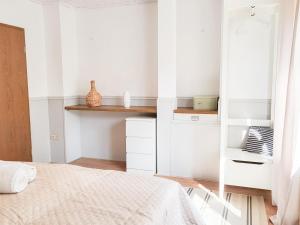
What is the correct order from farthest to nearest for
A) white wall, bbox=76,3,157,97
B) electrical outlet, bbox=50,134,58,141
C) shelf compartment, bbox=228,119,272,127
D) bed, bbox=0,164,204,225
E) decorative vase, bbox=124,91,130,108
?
electrical outlet, bbox=50,134,58,141, white wall, bbox=76,3,157,97, decorative vase, bbox=124,91,130,108, shelf compartment, bbox=228,119,272,127, bed, bbox=0,164,204,225

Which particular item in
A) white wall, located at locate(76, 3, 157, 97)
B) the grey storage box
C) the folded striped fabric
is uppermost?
white wall, located at locate(76, 3, 157, 97)

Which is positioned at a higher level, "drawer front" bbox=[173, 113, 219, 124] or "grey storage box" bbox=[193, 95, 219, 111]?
"grey storage box" bbox=[193, 95, 219, 111]

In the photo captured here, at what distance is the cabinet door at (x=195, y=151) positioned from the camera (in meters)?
3.17

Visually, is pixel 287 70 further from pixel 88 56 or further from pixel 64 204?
pixel 88 56

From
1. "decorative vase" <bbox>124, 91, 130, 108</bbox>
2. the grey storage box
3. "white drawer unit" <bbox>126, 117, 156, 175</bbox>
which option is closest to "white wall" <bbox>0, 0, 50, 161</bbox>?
"decorative vase" <bbox>124, 91, 130, 108</bbox>

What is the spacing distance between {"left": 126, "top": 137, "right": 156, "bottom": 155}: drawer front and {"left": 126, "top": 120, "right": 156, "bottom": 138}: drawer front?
5 centimetres

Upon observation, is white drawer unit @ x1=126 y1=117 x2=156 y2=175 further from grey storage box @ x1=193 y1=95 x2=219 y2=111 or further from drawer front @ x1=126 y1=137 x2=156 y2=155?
grey storage box @ x1=193 y1=95 x2=219 y2=111

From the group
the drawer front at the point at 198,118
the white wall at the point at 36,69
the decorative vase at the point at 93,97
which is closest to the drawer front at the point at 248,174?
the drawer front at the point at 198,118

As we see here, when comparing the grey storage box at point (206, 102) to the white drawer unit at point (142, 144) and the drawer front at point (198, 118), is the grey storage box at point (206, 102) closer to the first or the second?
the drawer front at point (198, 118)

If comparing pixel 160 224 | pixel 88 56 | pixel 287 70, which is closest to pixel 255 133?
pixel 287 70

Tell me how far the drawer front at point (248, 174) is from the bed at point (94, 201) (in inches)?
48.2

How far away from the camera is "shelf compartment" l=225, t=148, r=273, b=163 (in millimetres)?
2611

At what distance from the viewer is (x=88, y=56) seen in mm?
4004

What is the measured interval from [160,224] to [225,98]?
76.0 inches
